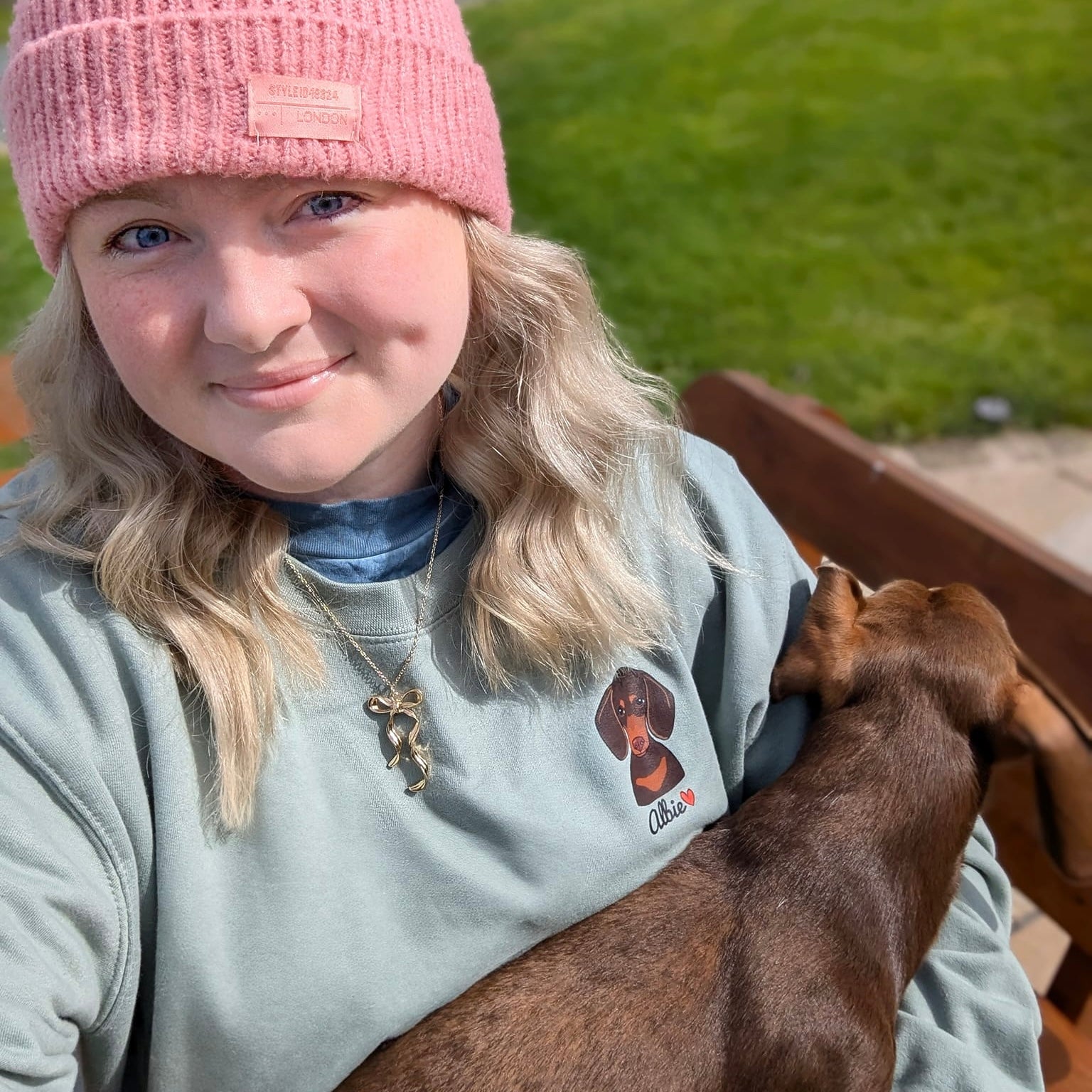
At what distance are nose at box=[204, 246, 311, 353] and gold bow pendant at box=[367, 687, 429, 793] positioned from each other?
0.58 meters

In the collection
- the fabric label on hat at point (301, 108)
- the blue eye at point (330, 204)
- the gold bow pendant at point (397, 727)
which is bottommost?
the gold bow pendant at point (397, 727)

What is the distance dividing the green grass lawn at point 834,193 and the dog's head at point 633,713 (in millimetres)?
3365

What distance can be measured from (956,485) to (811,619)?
11.8 feet

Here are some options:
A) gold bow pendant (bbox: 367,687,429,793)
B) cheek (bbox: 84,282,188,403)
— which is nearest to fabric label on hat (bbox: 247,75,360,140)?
cheek (bbox: 84,282,188,403)

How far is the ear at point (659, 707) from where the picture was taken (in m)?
1.89

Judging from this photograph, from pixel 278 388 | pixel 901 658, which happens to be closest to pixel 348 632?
pixel 278 388

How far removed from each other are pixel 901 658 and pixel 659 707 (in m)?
0.54

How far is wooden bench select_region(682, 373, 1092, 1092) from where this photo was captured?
2352mm

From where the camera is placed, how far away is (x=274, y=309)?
1379 millimetres

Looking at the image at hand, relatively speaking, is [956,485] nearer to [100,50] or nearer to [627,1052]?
[627,1052]

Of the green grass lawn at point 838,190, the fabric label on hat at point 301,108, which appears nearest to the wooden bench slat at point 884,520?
the fabric label on hat at point 301,108

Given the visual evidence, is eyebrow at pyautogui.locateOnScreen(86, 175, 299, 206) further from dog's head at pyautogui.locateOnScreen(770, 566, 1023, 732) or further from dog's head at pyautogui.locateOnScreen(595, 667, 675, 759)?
dog's head at pyautogui.locateOnScreen(770, 566, 1023, 732)

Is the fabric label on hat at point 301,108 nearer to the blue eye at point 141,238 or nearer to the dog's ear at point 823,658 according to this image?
the blue eye at point 141,238

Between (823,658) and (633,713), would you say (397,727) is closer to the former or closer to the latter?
(633,713)
